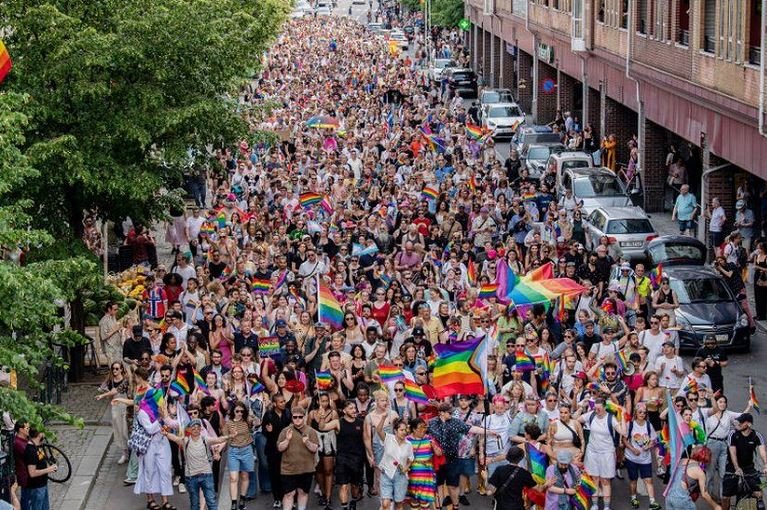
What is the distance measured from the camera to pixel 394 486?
1617 centimetres

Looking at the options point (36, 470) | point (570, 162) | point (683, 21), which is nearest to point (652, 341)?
point (36, 470)

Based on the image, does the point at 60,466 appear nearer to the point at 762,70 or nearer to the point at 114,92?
the point at 114,92

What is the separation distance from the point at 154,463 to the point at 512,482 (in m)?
4.46

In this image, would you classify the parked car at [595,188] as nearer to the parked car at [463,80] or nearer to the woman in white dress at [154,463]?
the woman in white dress at [154,463]

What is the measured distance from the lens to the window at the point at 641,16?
128 feet

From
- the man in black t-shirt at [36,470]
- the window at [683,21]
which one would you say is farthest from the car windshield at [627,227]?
the man in black t-shirt at [36,470]

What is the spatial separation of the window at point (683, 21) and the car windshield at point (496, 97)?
20.7m

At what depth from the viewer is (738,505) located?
16.2 m

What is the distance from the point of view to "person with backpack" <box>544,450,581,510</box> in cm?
1589

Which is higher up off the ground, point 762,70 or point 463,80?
point 762,70

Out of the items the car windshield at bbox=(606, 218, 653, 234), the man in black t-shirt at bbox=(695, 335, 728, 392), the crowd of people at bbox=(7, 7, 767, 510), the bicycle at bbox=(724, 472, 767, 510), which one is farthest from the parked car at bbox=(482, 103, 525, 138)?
the bicycle at bbox=(724, 472, 767, 510)

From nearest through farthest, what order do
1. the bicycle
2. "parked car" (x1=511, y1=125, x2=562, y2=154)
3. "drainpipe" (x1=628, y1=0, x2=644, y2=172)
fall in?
the bicycle
"drainpipe" (x1=628, y1=0, x2=644, y2=172)
"parked car" (x1=511, y1=125, x2=562, y2=154)

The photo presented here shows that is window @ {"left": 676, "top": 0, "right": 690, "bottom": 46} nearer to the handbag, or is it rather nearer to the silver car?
the silver car

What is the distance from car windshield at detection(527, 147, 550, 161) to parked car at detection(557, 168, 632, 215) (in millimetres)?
6439
